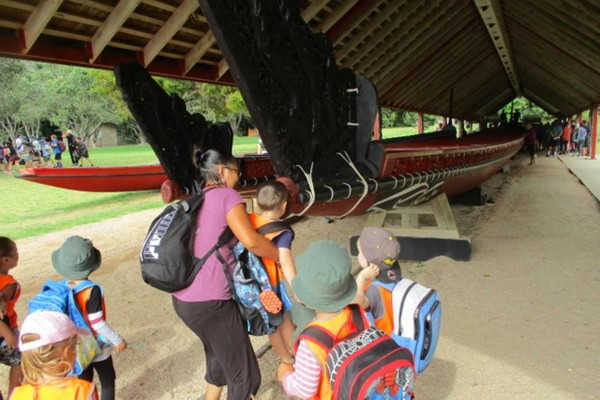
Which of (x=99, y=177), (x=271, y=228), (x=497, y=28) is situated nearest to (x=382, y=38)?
(x=497, y=28)

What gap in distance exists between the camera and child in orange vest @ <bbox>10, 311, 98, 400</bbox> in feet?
4.23

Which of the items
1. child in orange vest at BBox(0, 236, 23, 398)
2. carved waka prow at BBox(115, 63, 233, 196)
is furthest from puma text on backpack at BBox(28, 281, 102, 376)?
carved waka prow at BBox(115, 63, 233, 196)

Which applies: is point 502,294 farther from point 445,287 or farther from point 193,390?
point 193,390

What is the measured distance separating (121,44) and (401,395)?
14.8 ft

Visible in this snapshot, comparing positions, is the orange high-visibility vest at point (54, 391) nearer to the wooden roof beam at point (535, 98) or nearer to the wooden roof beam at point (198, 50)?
the wooden roof beam at point (198, 50)

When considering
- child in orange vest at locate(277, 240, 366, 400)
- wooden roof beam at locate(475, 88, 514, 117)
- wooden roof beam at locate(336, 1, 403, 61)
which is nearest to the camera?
child in orange vest at locate(277, 240, 366, 400)

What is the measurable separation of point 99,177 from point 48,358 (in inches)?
201

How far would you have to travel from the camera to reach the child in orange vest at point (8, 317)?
1968mm

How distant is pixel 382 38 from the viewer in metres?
7.90

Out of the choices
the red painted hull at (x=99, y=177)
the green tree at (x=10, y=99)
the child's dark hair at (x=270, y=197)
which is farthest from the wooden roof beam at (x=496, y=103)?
the child's dark hair at (x=270, y=197)

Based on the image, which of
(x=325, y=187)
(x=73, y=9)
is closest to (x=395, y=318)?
(x=325, y=187)

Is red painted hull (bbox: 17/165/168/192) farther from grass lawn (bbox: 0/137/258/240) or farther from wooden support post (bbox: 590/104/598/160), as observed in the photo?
wooden support post (bbox: 590/104/598/160)

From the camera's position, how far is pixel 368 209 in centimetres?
387

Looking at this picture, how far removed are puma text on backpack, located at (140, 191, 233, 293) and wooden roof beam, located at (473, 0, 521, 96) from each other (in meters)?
8.76
